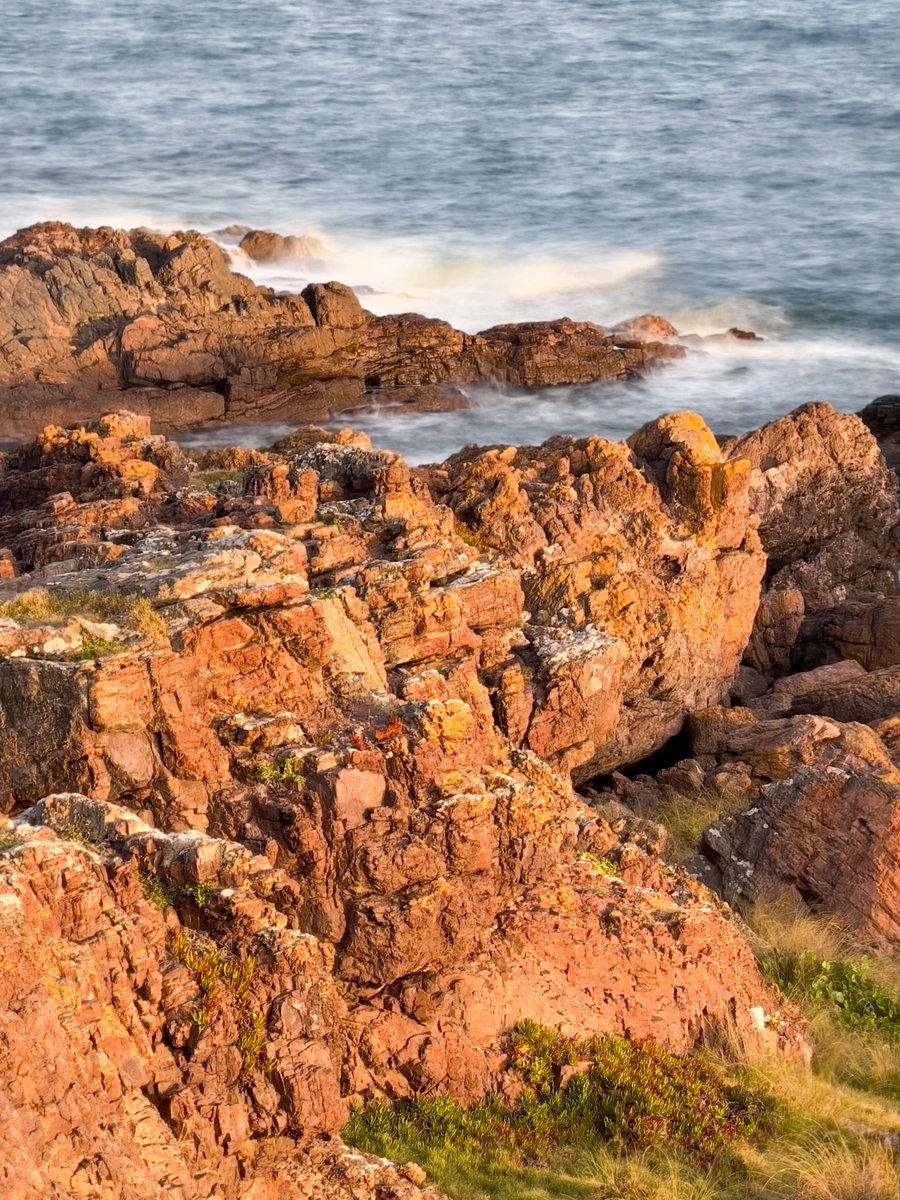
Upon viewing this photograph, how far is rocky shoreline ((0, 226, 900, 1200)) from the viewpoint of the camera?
8.61 metres

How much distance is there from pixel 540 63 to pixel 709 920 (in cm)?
7856

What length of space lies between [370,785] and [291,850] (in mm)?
696

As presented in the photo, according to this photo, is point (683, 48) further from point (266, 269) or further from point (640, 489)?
point (640, 489)

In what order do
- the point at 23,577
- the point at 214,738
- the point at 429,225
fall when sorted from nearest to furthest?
the point at 214,738, the point at 23,577, the point at 429,225

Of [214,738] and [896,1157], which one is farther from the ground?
[214,738]

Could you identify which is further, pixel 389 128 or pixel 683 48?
pixel 683 48

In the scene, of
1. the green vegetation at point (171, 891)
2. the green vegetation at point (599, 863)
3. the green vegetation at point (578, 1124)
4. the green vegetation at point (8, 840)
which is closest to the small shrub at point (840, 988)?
the green vegetation at point (599, 863)

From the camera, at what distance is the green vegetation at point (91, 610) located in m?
11.1

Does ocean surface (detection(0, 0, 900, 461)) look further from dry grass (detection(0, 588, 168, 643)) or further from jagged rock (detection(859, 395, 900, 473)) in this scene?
dry grass (detection(0, 588, 168, 643))

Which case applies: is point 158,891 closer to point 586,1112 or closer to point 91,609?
point 91,609

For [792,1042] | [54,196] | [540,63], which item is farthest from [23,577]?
[540,63]

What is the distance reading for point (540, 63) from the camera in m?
83.7

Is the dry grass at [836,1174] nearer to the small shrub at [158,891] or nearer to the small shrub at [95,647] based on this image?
the small shrub at [158,891]

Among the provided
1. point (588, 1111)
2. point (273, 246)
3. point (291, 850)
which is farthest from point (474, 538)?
point (273, 246)
